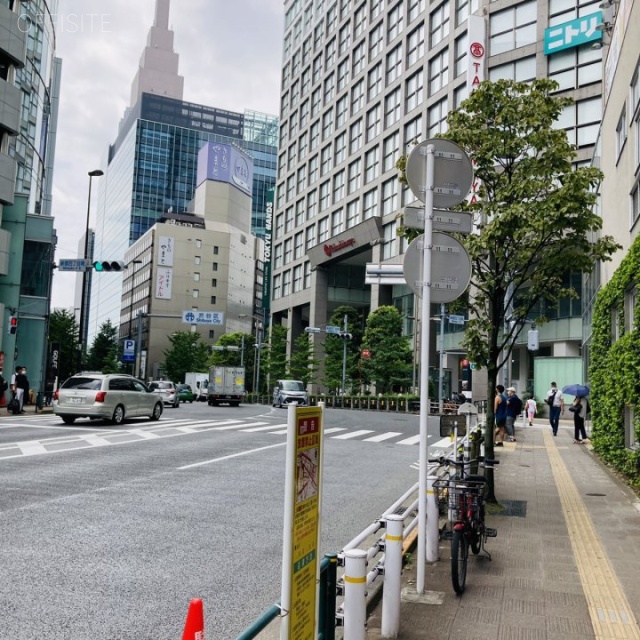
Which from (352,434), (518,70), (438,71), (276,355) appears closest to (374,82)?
(438,71)

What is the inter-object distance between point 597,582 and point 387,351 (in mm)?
45859

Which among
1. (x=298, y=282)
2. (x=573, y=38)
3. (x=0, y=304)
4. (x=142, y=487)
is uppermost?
(x=573, y=38)

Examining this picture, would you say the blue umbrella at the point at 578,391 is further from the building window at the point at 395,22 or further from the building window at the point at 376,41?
the building window at the point at 376,41

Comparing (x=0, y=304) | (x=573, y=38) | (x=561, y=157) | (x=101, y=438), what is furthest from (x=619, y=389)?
(x=573, y=38)

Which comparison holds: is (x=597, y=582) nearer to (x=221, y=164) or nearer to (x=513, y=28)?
(x=513, y=28)

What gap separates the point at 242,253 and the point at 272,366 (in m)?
50.7

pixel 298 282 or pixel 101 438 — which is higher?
pixel 298 282

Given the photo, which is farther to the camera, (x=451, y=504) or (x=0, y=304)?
(x=0, y=304)

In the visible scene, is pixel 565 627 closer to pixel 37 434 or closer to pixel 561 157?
pixel 561 157

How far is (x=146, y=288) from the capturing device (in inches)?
4318

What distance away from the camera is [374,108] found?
58.5 meters

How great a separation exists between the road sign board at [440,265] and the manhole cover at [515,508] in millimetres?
4426

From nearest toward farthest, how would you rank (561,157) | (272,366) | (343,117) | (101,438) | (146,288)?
1. (561,157)
2. (101,438)
3. (343,117)
4. (272,366)
5. (146,288)

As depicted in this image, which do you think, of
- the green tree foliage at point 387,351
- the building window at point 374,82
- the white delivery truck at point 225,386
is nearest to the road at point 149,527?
the white delivery truck at point 225,386
